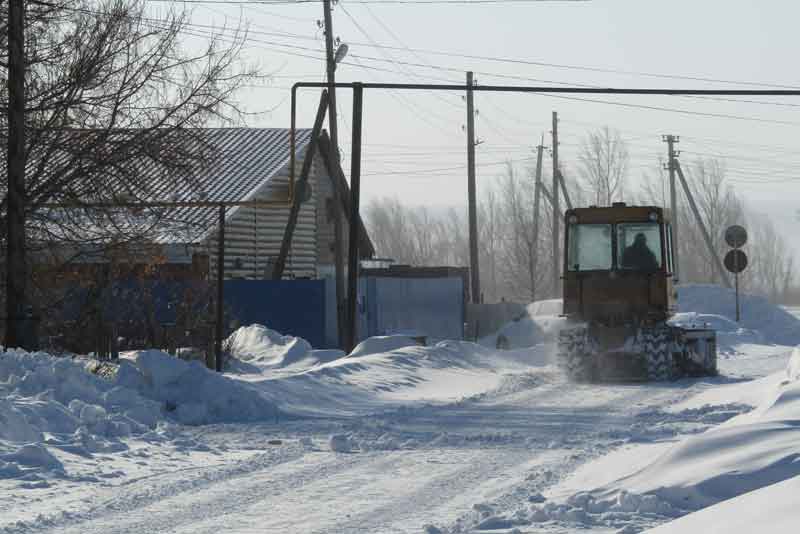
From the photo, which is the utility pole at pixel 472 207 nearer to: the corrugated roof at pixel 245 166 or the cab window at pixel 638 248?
the corrugated roof at pixel 245 166

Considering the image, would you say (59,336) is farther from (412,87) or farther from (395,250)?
(395,250)

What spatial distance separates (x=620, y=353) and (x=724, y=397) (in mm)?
4888

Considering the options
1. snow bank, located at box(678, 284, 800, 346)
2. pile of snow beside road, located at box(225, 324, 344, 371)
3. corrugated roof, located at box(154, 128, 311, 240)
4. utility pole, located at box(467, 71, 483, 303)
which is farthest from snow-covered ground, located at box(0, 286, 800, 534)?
snow bank, located at box(678, 284, 800, 346)

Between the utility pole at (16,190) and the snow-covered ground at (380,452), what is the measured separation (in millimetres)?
1198

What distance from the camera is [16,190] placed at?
1767 cm

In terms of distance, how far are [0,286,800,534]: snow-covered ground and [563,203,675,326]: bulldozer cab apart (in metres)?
1.71

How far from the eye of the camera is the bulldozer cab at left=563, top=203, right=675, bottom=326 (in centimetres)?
2348

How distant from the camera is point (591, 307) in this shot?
23.8 metres

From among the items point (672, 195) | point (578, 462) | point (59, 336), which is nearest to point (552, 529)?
point (578, 462)

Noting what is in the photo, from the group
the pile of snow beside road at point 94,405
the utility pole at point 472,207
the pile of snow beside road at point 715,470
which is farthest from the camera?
the utility pole at point 472,207

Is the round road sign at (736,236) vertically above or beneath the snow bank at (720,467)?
above

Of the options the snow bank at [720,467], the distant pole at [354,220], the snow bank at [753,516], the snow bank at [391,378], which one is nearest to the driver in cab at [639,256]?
the snow bank at [391,378]

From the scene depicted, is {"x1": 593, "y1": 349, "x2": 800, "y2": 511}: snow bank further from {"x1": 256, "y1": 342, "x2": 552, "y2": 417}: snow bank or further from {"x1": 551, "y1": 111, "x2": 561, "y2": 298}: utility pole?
{"x1": 551, "y1": 111, "x2": 561, "y2": 298}: utility pole

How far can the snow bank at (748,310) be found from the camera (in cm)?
4519
